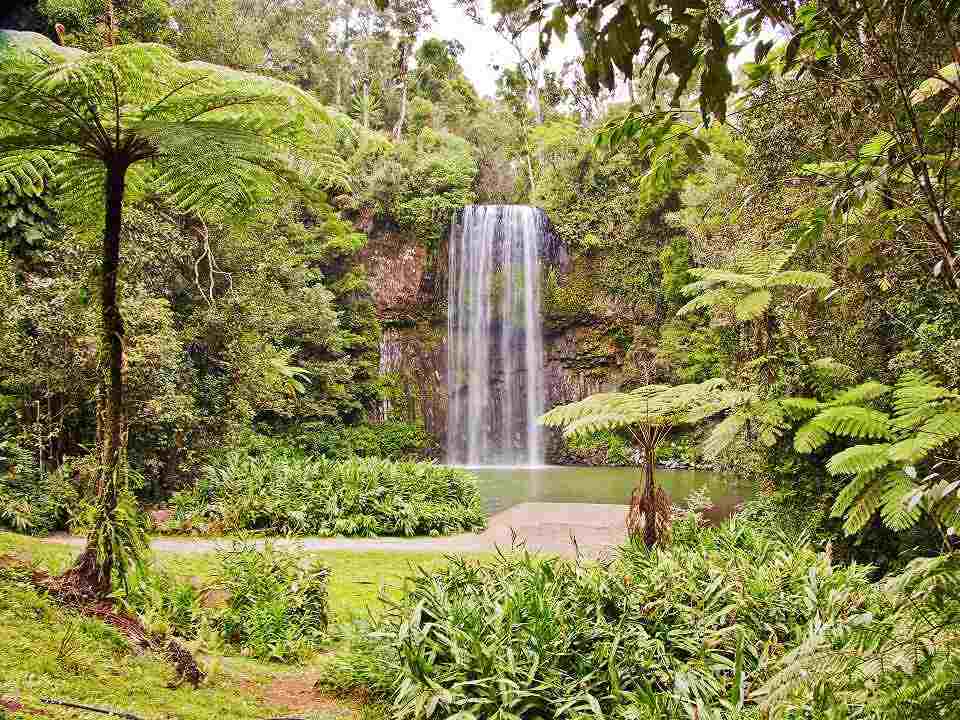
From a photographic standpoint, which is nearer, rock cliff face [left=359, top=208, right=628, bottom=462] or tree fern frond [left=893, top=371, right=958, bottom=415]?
tree fern frond [left=893, top=371, right=958, bottom=415]

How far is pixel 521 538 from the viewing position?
25.1 ft

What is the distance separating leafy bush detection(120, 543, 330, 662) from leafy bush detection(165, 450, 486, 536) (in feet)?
11.7

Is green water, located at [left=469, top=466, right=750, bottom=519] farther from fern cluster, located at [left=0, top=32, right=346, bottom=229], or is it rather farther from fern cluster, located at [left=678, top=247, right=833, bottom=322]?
fern cluster, located at [left=0, top=32, right=346, bottom=229]

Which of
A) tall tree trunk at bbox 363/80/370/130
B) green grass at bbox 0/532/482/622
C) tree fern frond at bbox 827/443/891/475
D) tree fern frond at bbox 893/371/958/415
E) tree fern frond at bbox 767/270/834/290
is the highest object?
tall tree trunk at bbox 363/80/370/130

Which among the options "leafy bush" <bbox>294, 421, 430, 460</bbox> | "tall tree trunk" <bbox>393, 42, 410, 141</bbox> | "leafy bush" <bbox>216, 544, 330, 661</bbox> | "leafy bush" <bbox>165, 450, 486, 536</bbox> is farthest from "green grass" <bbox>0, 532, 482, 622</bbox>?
"tall tree trunk" <bbox>393, 42, 410, 141</bbox>

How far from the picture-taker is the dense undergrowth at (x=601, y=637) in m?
2.86

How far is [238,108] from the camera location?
11.5 feet

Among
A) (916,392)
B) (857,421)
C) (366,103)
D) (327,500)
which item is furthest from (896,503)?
(366,103)

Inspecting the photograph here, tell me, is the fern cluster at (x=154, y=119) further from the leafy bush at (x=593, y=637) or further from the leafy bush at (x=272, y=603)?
the leafy bush at (x=593, y=637)

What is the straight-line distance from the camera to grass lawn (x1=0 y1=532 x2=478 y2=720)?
248 cm

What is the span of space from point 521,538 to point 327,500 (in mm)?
2559

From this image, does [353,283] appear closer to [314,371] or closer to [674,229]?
[314,371]

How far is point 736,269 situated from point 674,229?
1078cm

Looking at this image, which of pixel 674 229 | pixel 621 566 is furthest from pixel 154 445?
pixel 674 229
